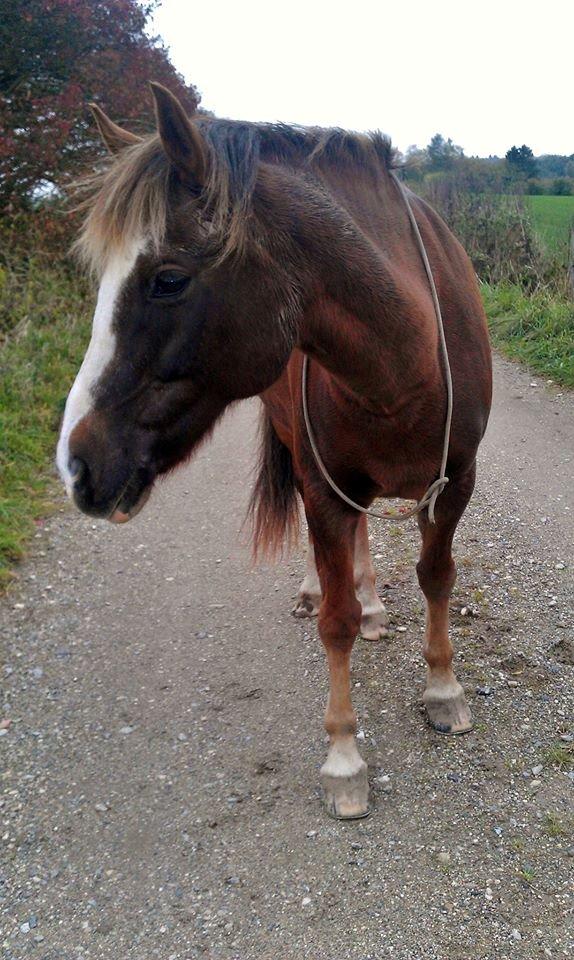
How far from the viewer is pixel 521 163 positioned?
13359mm

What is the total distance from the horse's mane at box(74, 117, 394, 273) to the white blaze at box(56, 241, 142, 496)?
5 cm

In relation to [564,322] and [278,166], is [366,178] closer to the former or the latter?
[278,166]

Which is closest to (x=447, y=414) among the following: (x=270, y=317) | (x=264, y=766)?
(x=270, y=317)

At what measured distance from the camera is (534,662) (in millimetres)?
3152

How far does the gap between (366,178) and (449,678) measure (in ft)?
6.11

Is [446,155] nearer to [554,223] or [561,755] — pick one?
[554,223]

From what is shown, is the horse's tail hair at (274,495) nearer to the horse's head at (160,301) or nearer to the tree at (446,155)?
the horse's head at (160,301)

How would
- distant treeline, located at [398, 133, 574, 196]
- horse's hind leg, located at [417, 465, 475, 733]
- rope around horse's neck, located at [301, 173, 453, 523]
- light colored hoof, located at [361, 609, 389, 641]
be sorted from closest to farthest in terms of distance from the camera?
rope around horse's neck, located at [301, 173, 453, 523]
horse's hind leg, located at [417, 465, 475, 733]
light colored hoof, located at [361, 609, 389, 641]
distant treeline, located at [398, 133, 574, 196]

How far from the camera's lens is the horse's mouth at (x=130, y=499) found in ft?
5.91

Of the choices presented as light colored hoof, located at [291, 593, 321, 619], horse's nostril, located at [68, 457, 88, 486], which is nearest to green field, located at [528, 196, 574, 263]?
light colored hoof, located at [291, 593, 321, 619]

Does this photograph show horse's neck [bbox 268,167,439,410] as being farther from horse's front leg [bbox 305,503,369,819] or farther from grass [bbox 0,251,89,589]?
grass [bbox 0,251,89,589]

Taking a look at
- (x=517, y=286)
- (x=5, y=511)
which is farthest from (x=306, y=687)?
(x=517, y=286)

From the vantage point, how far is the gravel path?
2072mm

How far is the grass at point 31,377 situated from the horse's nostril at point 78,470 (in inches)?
102
